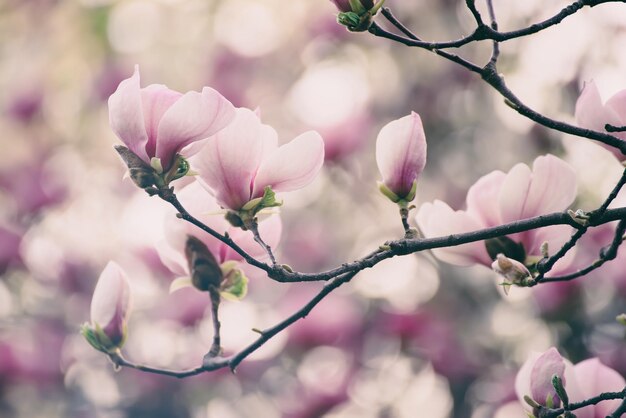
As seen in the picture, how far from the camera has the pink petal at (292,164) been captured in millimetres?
641

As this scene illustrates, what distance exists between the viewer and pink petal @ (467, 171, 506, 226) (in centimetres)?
69

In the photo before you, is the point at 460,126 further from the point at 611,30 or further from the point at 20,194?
the point at 20,194

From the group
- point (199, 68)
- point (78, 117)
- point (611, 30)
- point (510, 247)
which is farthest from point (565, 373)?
point (78, 117)

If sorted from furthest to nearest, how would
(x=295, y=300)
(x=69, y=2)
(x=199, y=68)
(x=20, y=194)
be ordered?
(x=69, y=2)
(x=199, y=68)
(x=20, y=194)
(x=295, y=300)

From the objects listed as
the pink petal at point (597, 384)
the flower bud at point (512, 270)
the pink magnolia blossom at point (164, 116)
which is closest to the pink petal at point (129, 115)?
the pink magnolia blossom at point (164, 116)

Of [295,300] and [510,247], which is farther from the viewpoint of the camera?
[295,300]

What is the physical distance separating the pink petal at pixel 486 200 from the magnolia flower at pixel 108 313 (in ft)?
1.16

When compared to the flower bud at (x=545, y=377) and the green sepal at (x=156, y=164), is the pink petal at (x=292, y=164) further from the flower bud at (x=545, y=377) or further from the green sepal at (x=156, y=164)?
the flower bud at (x=545, y=377)

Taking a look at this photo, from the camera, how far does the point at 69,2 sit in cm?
268

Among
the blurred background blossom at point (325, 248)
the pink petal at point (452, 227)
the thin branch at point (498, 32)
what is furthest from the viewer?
the blurred background blossom at point (325, 248)

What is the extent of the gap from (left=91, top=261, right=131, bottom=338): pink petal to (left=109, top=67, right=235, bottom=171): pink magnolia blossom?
0.17 meters

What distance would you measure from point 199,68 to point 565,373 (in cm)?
199

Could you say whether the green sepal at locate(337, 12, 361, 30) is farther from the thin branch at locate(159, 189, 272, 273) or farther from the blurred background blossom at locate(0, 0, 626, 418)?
the blurred background blossom at locate(0, 0, 626, 418)

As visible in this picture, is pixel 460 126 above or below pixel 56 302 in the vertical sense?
above
